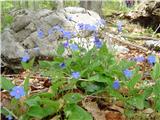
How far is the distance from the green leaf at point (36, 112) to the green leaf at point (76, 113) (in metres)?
0.12

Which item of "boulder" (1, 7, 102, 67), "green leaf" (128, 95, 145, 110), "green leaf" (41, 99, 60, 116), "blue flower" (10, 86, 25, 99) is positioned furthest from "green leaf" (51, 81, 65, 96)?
"boulder" (1, 7, 102, 67)

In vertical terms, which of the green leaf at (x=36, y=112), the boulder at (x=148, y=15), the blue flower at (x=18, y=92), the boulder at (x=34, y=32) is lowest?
the boulder at (x=148, y=15)

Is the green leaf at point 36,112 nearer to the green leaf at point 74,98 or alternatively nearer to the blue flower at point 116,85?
the green leaf at point 74,98

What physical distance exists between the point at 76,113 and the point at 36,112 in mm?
198

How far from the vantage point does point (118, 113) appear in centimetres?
203

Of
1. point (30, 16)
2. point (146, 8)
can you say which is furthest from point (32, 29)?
point (146, 8)

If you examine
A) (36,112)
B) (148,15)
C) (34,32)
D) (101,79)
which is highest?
(101,79)

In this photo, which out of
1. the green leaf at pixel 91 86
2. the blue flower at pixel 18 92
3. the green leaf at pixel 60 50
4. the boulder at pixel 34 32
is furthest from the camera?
the boulder at pixel 34 32

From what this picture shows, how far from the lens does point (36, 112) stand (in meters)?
1.94

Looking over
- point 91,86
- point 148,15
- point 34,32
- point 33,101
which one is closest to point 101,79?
point 91,86

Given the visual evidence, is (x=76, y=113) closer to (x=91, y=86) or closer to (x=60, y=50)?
(x=91, y=86)

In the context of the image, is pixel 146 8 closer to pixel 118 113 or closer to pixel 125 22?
pixel 125 22

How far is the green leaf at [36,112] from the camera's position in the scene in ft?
6.33

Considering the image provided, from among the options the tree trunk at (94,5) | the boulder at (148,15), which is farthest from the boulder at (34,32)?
the tree trunk at (94,5)
